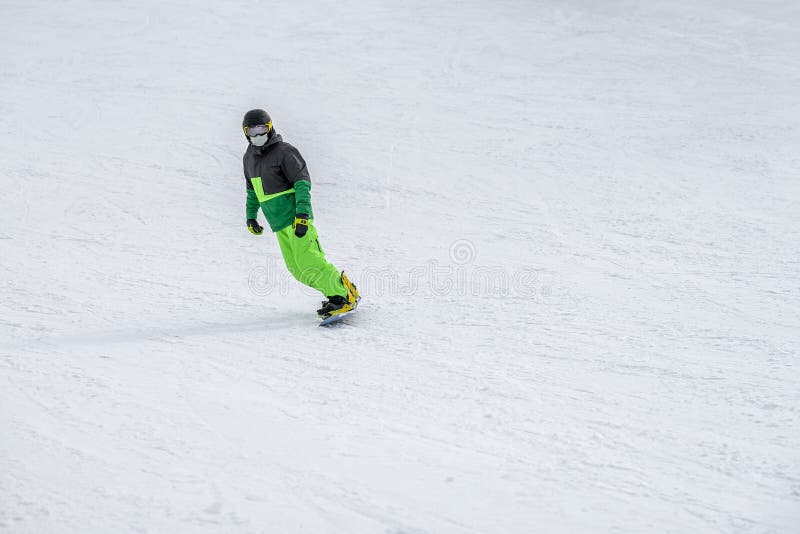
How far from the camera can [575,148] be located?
9641mm

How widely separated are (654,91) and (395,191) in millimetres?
6102

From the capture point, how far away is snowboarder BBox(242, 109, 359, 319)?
15.8 feet

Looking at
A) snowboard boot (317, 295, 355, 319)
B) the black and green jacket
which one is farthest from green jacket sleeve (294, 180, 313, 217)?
snowboard boot (317, 295, 355, 319)

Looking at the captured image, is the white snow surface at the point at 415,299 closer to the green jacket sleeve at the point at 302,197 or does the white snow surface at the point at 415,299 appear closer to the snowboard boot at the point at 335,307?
the snowboard boot at the point at 335,307

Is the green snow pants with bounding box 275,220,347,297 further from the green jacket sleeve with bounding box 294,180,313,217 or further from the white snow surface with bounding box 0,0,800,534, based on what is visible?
the white snow surface with bounding box 0,0,800,534

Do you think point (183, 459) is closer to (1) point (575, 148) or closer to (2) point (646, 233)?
(2) point (646, 233)

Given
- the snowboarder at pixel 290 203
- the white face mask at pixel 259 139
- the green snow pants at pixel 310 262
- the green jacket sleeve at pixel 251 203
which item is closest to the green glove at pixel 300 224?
the snowboarder at pixel 290 203

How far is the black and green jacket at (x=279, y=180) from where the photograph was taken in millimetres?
4871

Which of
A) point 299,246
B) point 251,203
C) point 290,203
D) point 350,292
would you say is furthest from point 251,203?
point 350,292

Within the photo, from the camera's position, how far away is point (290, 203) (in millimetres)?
5031

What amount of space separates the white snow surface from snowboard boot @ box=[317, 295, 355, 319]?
13cm

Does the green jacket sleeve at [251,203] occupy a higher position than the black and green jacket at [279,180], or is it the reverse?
the black and green jacket at [279,180]

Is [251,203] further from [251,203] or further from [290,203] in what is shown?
[290,203]

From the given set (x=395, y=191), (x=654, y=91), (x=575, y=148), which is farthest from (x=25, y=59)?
(x=654, y=91)
